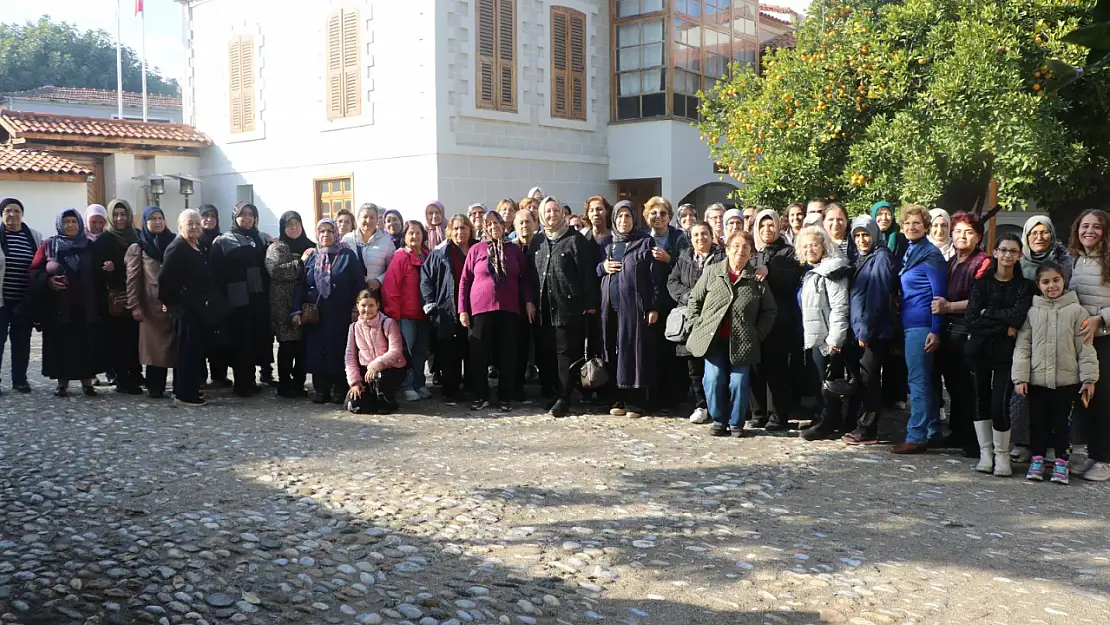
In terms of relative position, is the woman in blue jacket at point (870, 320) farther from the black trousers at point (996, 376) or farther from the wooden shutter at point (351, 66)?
the wooden shutter at point (351, 66)

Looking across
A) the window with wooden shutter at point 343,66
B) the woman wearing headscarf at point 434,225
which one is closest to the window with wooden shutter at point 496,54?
the window with wooden shutter at point 343,66

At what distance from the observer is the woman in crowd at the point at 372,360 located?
29.1ft

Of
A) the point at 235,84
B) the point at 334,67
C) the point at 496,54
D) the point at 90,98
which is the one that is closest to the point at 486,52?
the point at 496,54

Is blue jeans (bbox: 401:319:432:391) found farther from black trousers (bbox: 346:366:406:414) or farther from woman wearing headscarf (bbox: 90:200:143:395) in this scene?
woman wearing headscarf (bbox: 90:200:143:395)

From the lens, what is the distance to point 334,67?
19000mm

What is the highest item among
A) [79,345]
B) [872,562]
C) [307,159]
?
[307,159]

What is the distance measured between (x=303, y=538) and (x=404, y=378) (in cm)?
436

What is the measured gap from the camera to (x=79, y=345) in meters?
9.37

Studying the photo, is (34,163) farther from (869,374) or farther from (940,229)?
(940,229)

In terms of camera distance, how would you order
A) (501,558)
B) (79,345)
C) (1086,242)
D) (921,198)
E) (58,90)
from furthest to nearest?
(58,90), (921,198), (79,345), (1086,242), (501,558)

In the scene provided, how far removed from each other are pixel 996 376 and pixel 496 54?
44.2 ft

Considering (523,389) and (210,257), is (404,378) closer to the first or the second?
(523,389)

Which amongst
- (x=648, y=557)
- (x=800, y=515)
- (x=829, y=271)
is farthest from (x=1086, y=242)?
(x=648, y=557)

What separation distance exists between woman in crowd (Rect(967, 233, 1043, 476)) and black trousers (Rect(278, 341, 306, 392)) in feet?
19.7
